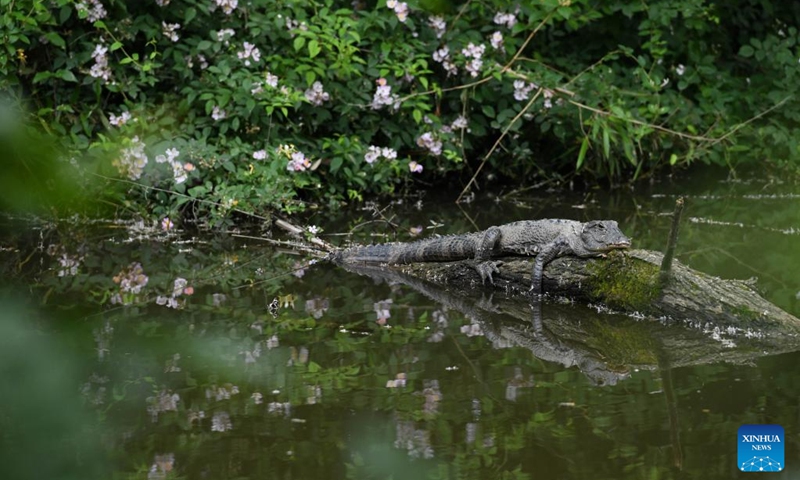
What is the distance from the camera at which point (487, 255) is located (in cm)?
627

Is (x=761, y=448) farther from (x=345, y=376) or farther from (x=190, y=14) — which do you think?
(x=190, y=14)

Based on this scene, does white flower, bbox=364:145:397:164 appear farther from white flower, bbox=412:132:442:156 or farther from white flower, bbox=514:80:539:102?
white flower, bbox=514:80:539:102

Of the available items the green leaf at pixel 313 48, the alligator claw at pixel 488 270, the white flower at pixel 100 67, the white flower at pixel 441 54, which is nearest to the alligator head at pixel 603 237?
the alligator claw at pixel 488 270

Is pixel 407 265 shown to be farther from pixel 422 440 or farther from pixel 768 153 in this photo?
pixel 768 153

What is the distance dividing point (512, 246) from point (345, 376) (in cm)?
194

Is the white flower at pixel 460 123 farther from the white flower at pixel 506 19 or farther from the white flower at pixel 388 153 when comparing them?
the white flower at pixel 506 19

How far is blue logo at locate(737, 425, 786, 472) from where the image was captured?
11.4ft

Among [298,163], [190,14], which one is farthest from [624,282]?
[190,14]

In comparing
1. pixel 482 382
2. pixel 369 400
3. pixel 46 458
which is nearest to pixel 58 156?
pixel 46 458

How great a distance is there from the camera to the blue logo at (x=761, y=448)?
3.47 m

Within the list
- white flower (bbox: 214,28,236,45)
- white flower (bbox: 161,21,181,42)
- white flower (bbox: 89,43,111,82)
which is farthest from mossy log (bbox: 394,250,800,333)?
white flower (bbox: 89,43,111,82)

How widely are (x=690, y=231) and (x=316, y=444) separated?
15.4 feet

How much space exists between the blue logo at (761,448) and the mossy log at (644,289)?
1.35 metres

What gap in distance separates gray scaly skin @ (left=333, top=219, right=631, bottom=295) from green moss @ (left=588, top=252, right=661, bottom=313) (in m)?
0.08
